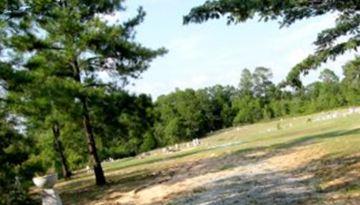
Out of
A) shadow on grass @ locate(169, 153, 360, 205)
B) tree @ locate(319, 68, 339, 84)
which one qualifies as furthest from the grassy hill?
tree @ locate(319, 68, 339, 84)

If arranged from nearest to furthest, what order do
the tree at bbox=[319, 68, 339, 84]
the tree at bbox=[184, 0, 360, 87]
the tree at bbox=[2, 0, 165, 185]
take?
the tree at bbox=[184, 0, 360, 87] < the tree at bbox=[2, 0, 165, 185] < the tree at bbox=[319, 68, 339, 84]

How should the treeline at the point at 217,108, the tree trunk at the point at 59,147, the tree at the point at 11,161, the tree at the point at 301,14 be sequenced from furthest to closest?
the treeline at the point at 217,108
the tree trunk at the point at 59,147
the tree at the point at 11,161
the tree at the point at 301,14

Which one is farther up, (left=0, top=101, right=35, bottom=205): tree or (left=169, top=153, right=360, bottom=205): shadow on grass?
(left=0, top=101, right=35, bottom=205): tree

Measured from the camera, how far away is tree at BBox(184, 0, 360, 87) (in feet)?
36.1

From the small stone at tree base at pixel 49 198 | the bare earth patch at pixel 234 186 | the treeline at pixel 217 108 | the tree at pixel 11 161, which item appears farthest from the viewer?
the treeline at pixel 217 108

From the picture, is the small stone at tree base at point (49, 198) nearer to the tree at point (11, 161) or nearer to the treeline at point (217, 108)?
the tree at point (11, 161)

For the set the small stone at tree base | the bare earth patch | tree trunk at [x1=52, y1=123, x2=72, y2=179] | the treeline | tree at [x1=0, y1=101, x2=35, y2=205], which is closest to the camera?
tree at [x1=0, y1=101, x2=35, y2=205]

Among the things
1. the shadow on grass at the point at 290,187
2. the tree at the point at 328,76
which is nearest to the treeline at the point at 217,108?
the tree at the point at 328,76

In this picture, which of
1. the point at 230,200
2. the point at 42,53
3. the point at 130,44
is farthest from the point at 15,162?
the point at 130,44

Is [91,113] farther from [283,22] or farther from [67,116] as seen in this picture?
[283,22]

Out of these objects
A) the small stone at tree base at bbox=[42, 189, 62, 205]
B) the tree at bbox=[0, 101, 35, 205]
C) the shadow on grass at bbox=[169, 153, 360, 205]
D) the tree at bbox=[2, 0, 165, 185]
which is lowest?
the shadow on grass at bbox=[169, 153, 360, 205]

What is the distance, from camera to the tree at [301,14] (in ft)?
36.1

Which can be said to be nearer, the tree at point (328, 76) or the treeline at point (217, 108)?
the treeline at point (217, 108)

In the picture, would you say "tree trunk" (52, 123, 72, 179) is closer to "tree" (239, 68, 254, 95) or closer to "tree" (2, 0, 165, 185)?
"tree" (2, 0, 165, 185)
